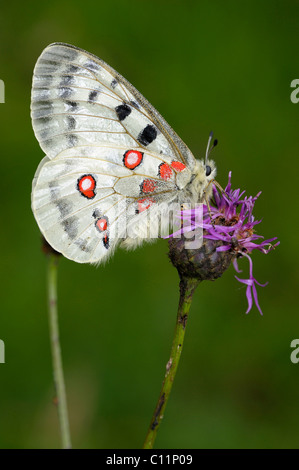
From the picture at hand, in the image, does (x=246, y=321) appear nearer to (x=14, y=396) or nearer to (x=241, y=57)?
(x=14, y=396)

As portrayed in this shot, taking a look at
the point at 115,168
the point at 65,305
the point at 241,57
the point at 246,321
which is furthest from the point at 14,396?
the point at 241,57

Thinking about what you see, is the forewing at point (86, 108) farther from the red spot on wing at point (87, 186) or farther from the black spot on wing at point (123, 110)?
the red spot on wing at point (87, 186)

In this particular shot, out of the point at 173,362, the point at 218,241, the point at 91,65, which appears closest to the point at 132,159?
the point at 91,65

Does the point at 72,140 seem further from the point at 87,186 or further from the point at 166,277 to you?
the point at 166,277

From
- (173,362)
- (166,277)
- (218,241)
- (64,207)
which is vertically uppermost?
(166,277)

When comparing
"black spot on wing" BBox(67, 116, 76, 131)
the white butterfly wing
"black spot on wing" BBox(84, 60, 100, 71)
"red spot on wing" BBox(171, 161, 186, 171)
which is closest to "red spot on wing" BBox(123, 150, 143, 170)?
the white butterfly wing
